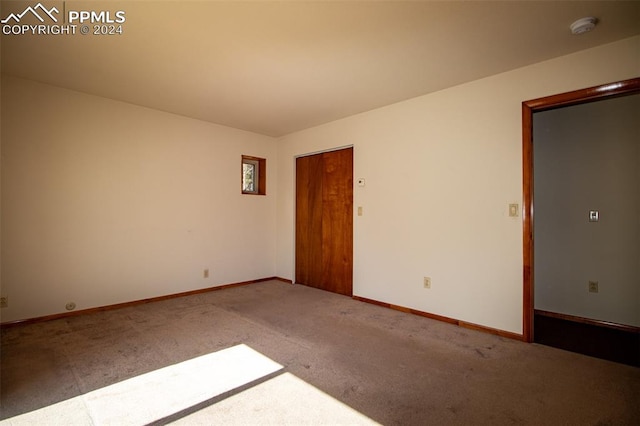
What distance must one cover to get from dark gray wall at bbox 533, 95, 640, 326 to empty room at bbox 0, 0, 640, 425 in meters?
0.02

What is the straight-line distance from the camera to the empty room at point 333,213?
1926mm

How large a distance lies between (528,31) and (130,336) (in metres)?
4.13

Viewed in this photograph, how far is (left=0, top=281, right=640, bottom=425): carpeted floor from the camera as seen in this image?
1.67 m

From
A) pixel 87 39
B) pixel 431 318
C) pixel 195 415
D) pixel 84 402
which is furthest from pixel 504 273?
pixel 87 39

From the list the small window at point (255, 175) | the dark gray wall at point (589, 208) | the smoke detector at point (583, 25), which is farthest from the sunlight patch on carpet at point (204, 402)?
the small window at point (255, 175)

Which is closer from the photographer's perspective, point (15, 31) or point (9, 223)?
point (15, 31)

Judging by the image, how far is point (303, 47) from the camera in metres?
2.41

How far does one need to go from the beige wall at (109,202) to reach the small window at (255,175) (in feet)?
0.92

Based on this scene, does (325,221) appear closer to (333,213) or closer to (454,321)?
(333,213)

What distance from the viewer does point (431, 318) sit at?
10.7 ft

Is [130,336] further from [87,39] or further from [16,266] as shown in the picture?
[87,39]

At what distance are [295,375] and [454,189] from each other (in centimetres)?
237

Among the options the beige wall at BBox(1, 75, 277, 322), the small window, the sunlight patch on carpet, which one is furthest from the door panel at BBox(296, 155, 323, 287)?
the sunlight patch on carpet

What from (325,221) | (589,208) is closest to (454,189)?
(589,208)
